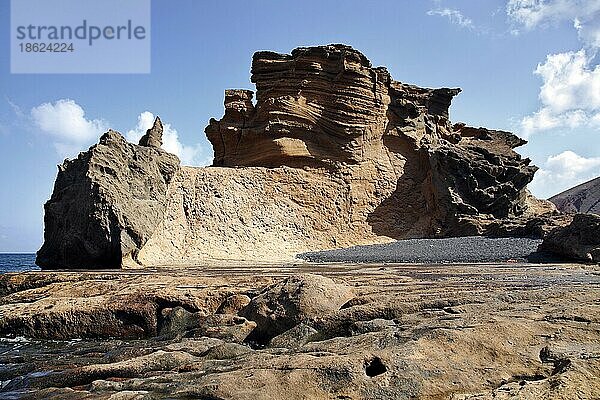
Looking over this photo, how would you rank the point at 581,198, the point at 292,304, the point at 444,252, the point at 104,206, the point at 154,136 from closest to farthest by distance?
the point at 292,304
the point at 104,206
the point at 444,252
the point at 154,136
the point at 581,198

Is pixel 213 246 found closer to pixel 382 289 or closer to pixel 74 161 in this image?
pixel 74 161

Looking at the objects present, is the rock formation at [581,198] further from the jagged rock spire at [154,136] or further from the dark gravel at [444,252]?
the jagged rock spire at [154,136]

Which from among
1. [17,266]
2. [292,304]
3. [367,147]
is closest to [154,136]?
[367,147]

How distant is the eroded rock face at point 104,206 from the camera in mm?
16234

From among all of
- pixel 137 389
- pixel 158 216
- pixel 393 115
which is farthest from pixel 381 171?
pixel 137 389

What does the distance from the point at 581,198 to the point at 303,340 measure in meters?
66.0

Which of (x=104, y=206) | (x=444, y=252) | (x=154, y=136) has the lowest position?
(x=444, y=252)

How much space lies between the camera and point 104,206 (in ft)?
52.6

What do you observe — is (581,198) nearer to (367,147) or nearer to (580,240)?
(367,147)

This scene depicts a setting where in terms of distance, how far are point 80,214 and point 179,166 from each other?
533 cm

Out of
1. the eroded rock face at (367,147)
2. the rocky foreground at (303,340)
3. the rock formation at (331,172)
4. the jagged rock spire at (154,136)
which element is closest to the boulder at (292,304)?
the rocky foreground at (303,340)

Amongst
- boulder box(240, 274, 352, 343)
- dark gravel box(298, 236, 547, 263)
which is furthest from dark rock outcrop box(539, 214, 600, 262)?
boulder box(240, 274, 352, 343)

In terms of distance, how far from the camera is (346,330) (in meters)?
6.28

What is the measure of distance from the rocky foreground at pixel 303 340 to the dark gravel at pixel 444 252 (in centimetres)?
748
